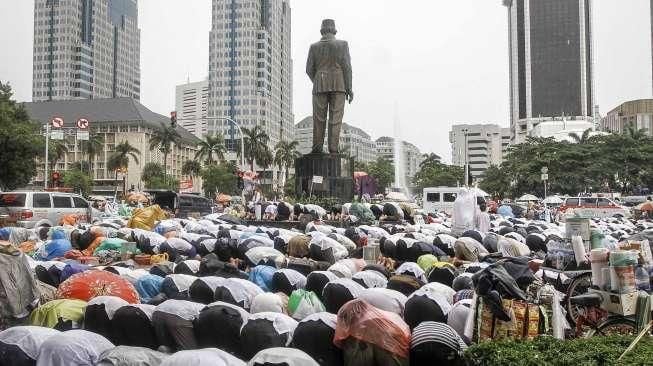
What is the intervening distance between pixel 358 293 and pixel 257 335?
1.82m

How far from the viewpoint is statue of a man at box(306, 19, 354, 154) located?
859 inches

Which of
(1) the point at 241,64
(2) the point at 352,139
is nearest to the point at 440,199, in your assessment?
(1) the point at 241,64

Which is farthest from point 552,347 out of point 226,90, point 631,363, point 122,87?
point 122,87

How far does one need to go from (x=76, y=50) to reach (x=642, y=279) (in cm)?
13598

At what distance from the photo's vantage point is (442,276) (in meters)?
8.48

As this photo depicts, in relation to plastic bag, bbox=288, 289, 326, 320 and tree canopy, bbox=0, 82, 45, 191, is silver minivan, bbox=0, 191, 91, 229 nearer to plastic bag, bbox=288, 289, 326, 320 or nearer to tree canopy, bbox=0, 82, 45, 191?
tree canopy, bbox=0, 82, 45, 191

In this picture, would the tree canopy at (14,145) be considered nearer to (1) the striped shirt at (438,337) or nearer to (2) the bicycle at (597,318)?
(1) the striped shirt at (438,337)

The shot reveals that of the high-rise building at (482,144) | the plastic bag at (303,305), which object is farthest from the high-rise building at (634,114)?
the plastic bag at (303,305)

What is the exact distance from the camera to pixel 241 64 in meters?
121

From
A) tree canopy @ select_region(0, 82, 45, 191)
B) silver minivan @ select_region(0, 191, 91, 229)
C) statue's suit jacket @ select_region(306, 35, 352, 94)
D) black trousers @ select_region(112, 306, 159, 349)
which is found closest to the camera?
black trousers @ select_region(112, 306, 159, 349)

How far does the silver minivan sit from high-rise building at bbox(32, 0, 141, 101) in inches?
4582

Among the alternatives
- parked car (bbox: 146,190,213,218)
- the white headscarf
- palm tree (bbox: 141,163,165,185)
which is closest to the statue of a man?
parked car (bbox: 146,190,213,218)

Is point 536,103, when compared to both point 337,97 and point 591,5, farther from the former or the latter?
point 337,97

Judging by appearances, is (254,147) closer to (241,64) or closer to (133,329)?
(241,64)
